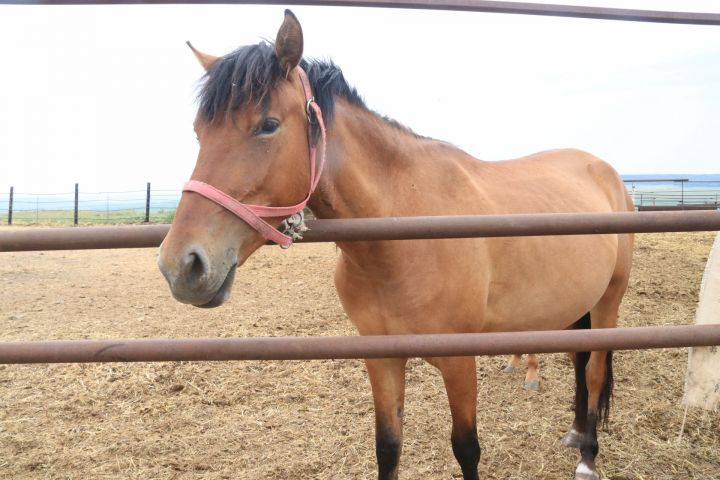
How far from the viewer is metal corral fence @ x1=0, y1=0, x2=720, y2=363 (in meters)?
1.50

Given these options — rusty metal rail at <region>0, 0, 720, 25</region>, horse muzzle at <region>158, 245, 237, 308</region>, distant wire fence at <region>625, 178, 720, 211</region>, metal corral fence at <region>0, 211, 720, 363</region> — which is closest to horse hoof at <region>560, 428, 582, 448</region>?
metal corral fence at <region>0, 211, 720, 363</region>

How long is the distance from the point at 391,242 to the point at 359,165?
1.15 feet

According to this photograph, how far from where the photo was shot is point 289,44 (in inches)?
66.4

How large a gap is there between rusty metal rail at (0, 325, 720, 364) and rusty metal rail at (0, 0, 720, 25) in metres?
0.99

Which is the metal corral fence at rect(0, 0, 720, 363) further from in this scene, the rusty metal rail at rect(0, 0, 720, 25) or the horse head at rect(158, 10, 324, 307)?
the horse head at rect(158, 10, 324, 307)

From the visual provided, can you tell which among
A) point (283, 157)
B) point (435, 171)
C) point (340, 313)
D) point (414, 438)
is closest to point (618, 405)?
point (414, 438)

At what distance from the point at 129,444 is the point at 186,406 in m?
0.57

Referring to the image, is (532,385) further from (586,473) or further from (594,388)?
(586,473)

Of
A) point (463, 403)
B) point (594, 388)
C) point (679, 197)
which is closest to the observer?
point (463, 403)

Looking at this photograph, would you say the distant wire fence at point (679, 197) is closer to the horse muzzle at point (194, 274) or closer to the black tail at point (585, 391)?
the black tail at point (585, 391)

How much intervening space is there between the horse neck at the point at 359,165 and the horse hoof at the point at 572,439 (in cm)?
229

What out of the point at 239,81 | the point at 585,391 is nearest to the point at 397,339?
the point at 239,81

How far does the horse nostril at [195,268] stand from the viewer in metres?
1.42

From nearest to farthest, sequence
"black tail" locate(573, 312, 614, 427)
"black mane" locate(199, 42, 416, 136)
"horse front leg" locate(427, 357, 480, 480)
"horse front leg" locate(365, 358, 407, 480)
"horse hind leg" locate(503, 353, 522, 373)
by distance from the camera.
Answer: "black mane" locate(199, 42, 416, 136) < "horse front leg" locate(427, 357, 480, 480) < "horse front leg" locate(365, 358, 407, 480) < "black tail" locate(573, 312, 614, 427) < "horse hind leg" locate(503, 353, 522, 373)
